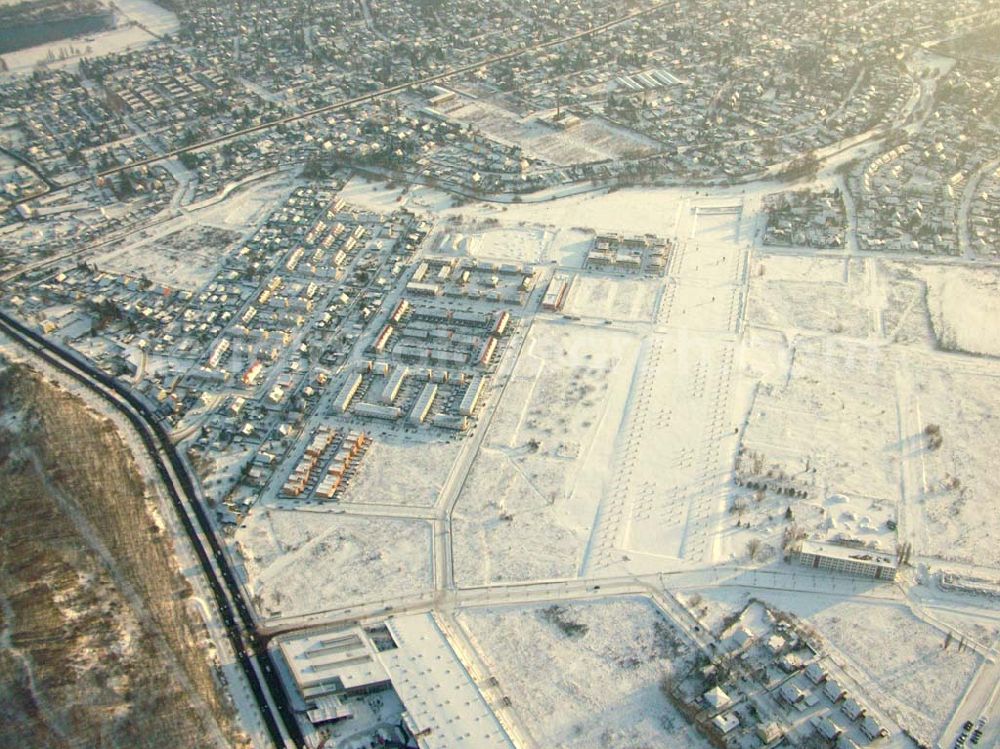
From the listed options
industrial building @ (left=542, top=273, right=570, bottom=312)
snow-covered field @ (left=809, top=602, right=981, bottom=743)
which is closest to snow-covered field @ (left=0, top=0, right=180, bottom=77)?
industrial building @ (left=542, top=273, right=570, bottom=312)

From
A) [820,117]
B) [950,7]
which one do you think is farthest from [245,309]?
[950,7]

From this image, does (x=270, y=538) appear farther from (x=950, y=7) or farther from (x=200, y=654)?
(x=950, y=7)

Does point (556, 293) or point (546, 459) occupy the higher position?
point (556, 293)

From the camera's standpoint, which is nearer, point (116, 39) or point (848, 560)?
point (848, 560)

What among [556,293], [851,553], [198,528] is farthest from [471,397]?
[851,553]

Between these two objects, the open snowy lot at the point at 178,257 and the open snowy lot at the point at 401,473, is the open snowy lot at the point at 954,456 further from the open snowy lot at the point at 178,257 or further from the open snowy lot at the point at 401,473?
the open snowy lot at the point at 178,257

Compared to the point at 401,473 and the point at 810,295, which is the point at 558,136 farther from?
the point at 401,473

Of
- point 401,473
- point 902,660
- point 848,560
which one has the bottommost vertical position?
point 401,473
